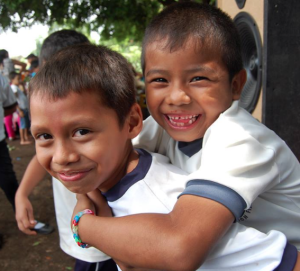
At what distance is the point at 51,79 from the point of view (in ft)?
3.91

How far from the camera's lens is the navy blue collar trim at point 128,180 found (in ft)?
4.24

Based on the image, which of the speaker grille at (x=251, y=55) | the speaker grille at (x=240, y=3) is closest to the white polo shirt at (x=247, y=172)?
the speaker grille at (x=251, y=55)

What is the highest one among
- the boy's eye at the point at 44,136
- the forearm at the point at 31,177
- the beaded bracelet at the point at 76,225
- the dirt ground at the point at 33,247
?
the boy's eye at the point at 44,136

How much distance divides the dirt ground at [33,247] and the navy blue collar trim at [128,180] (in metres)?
2.69

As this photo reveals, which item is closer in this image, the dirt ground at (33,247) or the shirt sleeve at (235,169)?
the shirt sleeve at (235,169)

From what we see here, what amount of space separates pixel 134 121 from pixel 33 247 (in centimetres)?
331

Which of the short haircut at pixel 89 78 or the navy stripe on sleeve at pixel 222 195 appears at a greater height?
the short haircut at pixel 89 78

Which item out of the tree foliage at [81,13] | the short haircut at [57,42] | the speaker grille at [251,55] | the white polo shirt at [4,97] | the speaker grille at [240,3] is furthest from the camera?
the tree foliage at [81,13]

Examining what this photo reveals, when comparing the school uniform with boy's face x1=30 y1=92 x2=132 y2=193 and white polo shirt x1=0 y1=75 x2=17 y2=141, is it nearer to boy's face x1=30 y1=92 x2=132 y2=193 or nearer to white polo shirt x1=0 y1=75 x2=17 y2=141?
boy's face x1=30 y1=92 x2=132 y2=193

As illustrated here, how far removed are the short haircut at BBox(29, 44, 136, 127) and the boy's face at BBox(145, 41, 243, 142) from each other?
0.13 m

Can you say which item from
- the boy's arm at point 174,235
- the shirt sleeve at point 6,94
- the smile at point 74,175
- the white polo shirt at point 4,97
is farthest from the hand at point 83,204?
the shirt sleeve at point 6,94

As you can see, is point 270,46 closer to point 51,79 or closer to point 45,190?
point 51,79

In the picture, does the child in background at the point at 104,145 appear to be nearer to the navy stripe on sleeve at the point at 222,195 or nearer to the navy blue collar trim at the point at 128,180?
the navy blue collar trim at the point at 128,180

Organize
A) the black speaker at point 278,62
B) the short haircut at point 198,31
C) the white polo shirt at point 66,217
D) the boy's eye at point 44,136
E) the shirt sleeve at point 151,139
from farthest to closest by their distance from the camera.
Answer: the black speaker at point 278,62, the white polo shirt at point 66,217, the shirt sleeve at point 151,139, the short haircut at point 198,31, the boy's eye at point 44,136
